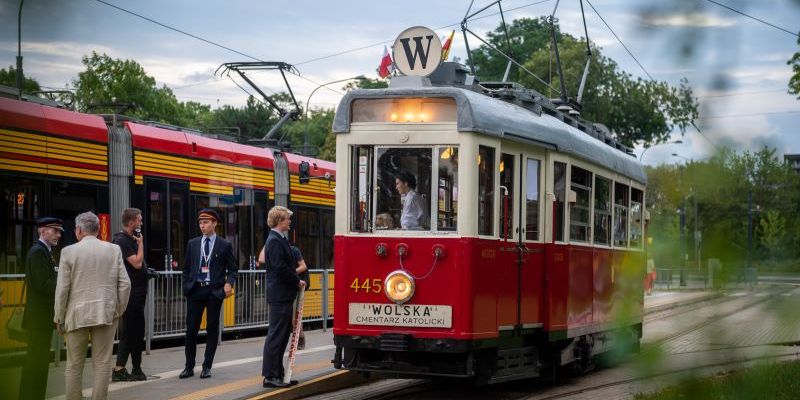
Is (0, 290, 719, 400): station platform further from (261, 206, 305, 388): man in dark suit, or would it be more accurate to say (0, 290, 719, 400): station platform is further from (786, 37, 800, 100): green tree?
(786, 37, 800, 100): green tree

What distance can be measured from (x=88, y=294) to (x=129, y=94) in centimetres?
206

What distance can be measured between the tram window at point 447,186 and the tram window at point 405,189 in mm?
106

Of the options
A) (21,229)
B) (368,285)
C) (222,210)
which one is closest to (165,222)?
(222,210)

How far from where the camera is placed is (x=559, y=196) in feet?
39.4

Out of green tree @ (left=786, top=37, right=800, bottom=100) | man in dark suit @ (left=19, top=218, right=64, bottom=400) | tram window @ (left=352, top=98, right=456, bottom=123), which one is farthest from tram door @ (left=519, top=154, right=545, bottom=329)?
green tree @ (left=786, top=37, right=800, bottom=100)

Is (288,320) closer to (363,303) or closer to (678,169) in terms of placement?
(363,303)

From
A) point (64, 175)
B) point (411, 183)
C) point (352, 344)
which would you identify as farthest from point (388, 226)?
point (64, 175)

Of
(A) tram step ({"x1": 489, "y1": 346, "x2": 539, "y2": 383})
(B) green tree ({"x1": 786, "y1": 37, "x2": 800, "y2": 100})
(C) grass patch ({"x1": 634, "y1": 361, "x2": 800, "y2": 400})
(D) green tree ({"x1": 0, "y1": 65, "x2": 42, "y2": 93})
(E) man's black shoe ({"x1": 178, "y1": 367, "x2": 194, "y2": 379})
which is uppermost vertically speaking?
(B) green tree ({"x1": 786, "y1": 37, "x2": 800, "y2": 100})

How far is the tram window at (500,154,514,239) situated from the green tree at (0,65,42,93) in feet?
31.7

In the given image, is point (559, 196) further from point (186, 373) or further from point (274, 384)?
point (186, 373)

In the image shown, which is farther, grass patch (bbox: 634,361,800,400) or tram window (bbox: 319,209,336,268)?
tram window (bbox: 319,209,336,268)

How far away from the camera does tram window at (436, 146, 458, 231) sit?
10.4 metres

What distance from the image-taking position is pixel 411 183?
10438 mm

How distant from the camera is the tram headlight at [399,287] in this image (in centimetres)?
1027
